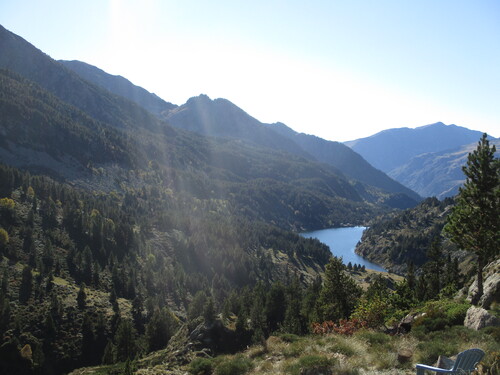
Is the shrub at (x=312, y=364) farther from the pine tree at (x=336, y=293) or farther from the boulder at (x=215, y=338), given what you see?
the pine tree at (x=336, y=293)

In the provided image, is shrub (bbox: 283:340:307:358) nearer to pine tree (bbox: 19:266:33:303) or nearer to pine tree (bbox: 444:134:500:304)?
pine tree (bbox: 444:134:500:304)

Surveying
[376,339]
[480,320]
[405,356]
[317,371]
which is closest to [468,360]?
[405,356]

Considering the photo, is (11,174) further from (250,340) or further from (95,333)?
(250,340)

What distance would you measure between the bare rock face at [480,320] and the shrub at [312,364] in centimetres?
1043

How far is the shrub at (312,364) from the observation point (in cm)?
1731

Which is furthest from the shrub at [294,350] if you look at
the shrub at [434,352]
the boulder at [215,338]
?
the boulder at [215,338]

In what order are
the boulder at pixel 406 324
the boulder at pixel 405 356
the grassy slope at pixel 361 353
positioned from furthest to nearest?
the boulder at pixel 406 324, the boulder at pixel 405 356, the grassy slope at pixel 361 353

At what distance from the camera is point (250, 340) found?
6369 centimetres

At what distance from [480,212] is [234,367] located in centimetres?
2749

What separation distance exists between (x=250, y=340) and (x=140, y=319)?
68.6 m

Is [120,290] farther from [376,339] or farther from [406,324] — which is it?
[376,339]

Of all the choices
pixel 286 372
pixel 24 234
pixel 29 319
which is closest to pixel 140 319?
pixel 29 319

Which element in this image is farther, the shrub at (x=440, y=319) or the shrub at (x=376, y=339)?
the shrub at (x=440, y=319)

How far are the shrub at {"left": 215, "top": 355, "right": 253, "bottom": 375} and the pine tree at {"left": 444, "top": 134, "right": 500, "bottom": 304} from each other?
22.8 meters
